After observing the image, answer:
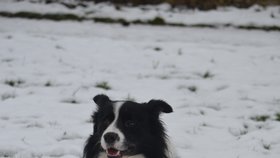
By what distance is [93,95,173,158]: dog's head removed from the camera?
13.2 ft

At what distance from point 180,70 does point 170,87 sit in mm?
983

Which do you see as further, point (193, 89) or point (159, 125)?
point (193, 89)

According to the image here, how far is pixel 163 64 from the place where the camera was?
9.26m

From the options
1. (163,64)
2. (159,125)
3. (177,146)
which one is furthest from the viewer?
(163,64)

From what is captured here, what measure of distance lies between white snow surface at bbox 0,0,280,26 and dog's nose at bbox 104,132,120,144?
8787 mm

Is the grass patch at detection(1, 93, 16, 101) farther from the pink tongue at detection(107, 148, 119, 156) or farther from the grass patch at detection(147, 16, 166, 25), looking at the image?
the grass patch at detection(147, 16, 166, 25)

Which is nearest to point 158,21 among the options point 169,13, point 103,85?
point 169,13

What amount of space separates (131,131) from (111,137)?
283 mm

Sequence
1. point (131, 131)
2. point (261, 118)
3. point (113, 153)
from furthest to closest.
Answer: point (261, 118)
point (131, 131)
point (113, 153)

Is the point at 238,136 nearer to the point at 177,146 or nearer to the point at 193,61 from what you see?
the point at 177,146

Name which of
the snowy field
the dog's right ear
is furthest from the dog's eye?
the snowy field

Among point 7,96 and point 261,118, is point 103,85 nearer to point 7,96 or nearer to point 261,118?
→ point 7,96

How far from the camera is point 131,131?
4.20 m

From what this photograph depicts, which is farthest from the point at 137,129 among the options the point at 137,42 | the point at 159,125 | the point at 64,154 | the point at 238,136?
the point at 137,42
